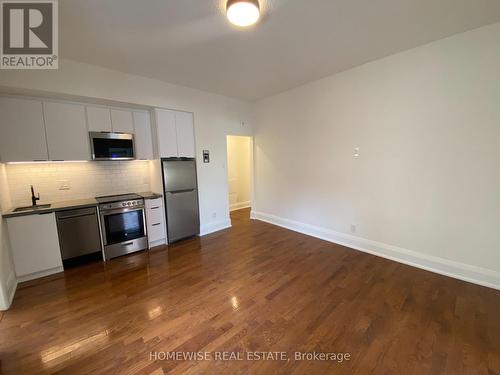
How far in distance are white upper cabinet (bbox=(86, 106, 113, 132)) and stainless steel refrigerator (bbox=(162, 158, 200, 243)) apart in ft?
3.31

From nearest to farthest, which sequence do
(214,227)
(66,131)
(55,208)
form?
(55,208)
(66,131)
(214,227)

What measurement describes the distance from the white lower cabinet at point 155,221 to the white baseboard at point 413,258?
8.98 ft

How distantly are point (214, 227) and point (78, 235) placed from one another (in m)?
Result: 2.31

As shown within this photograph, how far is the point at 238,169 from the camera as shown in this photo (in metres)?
6.40

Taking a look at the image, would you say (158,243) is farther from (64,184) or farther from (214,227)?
(64,184)

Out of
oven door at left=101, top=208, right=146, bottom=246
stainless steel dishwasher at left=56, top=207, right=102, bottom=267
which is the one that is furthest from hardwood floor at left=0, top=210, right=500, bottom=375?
oven door at left=101, top=208, right=146, bottom=246

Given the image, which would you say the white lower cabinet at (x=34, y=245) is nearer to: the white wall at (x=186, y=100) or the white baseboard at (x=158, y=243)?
the white baseboard at (x=158, y=243)

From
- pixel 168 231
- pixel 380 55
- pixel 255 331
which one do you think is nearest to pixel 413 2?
pixel 380 55

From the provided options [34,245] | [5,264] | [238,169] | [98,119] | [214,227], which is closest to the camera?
[5,264]

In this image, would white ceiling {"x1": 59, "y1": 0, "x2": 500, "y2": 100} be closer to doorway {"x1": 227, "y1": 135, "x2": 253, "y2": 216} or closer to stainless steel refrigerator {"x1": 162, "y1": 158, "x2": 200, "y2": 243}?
stainless steel refrigerator {"x1": 162, "y1": 158, "x2": 200, "y2": 243}

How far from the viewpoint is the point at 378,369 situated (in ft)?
4.87

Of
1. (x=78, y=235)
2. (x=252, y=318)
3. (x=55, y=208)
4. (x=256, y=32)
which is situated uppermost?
(x=256, y=32)

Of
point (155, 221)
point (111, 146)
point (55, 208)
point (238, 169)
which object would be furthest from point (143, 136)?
point (238, 169)

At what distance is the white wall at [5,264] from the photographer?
7.09 feet
